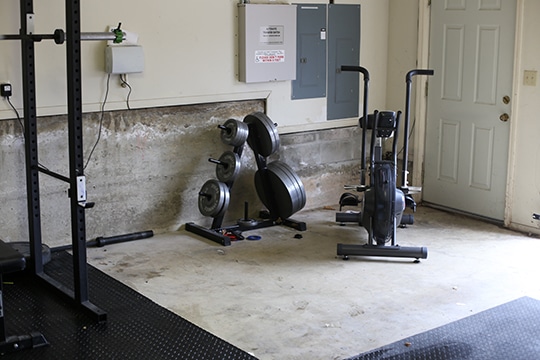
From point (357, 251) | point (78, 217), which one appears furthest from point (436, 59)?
point (78, 217)

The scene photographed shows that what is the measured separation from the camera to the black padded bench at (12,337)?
13.0 feet

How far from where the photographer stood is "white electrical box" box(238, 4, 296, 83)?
6488 millimetres

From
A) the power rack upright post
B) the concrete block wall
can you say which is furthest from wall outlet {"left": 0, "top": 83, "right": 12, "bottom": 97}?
the power rack upright post

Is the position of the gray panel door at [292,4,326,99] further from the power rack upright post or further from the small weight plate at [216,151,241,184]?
the power rack upright post

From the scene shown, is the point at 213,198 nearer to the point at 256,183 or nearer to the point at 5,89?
the point at 256,183

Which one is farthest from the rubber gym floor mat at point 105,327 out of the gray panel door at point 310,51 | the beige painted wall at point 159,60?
the gray panel door at point 310,51

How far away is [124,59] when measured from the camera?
5.81 metres

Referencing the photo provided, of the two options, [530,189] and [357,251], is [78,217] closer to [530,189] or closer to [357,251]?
[357,251]

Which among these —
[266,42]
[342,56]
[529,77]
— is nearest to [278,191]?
[266,42]

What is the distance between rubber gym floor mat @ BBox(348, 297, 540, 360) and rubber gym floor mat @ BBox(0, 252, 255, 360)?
0.91m

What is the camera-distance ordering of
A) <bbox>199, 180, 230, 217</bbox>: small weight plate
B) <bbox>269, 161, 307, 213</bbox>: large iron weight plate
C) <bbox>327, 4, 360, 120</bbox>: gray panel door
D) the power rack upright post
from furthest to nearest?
1. <bbox>327, 4, 360, 120</bbox>: gray panel door
2. <bbox>269, 161, 307, 213</bbox>: large iron weight plate
3. <bbox>199, 180, 230, 217</bbox>: small weight plate
4. the power rack upright post

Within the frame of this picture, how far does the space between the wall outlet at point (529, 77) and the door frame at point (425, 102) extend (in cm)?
6

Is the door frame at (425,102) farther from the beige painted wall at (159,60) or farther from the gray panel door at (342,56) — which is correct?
the beige painted wall at (159,60)

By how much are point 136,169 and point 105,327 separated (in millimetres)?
1973
